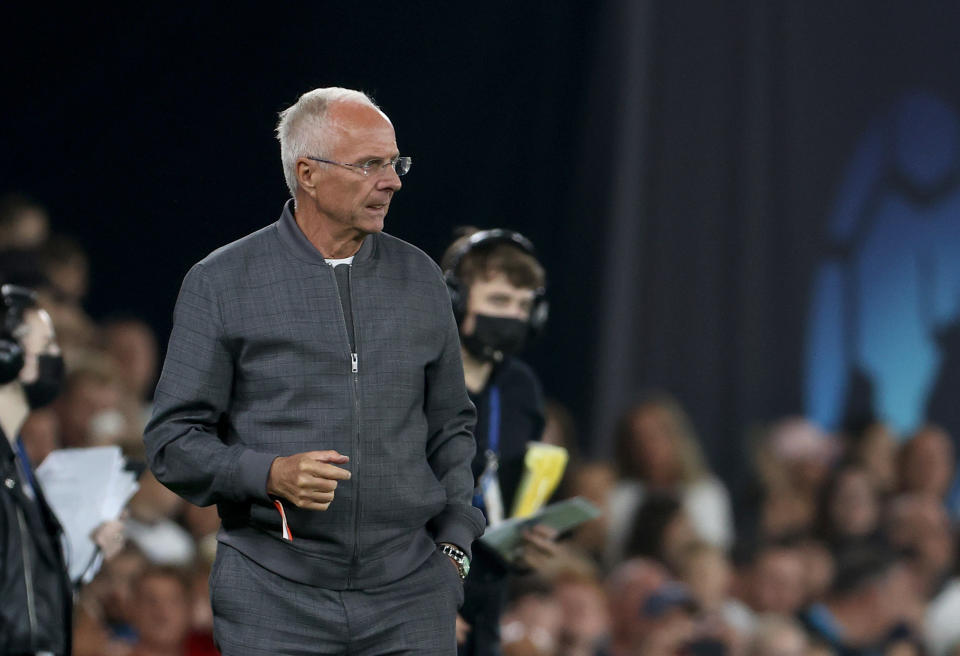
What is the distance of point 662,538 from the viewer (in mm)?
5695

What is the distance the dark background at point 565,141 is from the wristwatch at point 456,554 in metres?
1.72

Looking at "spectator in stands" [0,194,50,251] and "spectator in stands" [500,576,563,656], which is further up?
"spectator in stands" [0,194,50,251]

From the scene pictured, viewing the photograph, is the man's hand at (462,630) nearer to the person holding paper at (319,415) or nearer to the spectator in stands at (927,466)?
the person holding paper at (319,415)

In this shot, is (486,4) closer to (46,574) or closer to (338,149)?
(46,574)

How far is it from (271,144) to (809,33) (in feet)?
13.2

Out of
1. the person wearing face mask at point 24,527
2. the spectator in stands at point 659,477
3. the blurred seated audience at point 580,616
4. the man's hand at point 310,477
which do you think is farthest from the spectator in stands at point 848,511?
the man's hand at point 310,477

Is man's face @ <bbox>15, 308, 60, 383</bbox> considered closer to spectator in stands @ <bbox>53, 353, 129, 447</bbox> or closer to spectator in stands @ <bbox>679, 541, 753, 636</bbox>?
spectator in stands @ <bbox>53, 353, 129, 447</bbox>

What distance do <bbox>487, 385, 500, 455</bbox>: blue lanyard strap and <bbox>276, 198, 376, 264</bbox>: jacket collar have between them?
43.9 inches

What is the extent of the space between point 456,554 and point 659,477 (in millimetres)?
3884

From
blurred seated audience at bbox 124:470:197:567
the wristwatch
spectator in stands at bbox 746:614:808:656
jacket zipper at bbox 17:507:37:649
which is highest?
the wristwatch

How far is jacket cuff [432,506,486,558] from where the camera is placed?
2162mm

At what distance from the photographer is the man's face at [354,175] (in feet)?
6.89

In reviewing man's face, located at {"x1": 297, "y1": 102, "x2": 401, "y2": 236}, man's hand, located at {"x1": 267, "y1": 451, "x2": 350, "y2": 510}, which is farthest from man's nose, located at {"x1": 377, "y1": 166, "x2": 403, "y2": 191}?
man's hand, located at {"x1": 267, "y1": 451, "x2": 350, "y2": 510}

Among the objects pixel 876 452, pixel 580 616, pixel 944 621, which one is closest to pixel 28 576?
pixel 580 616
